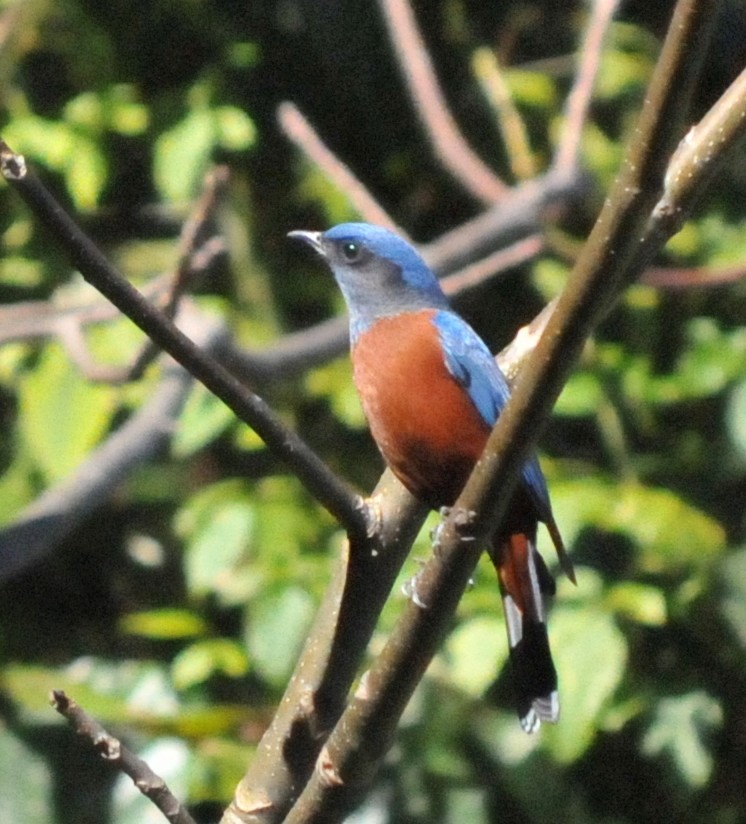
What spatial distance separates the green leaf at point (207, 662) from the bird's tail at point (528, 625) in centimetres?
104

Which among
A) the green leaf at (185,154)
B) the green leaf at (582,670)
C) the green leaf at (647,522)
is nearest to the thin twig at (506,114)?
the green leaf at (185,154)

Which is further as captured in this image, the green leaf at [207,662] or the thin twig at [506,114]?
the thin twig at [506,114]

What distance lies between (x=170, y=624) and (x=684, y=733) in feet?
3.68

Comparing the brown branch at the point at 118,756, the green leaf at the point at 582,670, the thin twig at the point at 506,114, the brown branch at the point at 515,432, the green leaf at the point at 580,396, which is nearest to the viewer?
the brown branch at the point at 515,432

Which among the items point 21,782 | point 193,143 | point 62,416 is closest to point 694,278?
point 193,143

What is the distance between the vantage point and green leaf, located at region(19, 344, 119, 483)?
3.45 metres

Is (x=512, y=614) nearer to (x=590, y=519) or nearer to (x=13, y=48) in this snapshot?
(x=590, y=519)

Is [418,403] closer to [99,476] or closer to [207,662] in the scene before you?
[99,476]

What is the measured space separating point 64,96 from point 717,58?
5.71ft

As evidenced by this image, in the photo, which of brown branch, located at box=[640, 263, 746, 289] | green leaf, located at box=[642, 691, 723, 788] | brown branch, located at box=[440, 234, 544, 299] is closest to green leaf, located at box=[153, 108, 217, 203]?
brown branch, located at box=[440, 234, 544, 299]

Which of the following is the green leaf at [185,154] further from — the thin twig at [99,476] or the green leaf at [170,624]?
the green leaf at [170,624]

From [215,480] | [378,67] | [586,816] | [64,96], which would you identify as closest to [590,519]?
[586,816]

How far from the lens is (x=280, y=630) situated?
3.22 m

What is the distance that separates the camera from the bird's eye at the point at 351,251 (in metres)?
2.96
